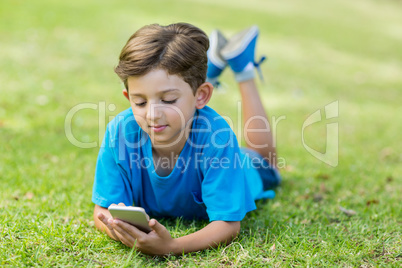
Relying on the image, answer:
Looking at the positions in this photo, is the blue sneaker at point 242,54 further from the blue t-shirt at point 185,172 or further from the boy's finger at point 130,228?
the boy's finger at point 130,228

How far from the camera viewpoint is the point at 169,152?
268 centimetres

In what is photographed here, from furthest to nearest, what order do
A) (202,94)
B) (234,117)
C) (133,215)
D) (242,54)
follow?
1. (234,117)
2. (242,54)
3. (202,94)
4. (133,215)

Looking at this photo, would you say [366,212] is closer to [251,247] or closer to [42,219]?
[251,247]

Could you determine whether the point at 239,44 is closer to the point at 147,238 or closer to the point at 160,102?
the point at 160,102

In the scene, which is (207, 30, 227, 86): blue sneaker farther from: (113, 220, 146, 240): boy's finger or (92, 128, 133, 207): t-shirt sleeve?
(113, 220, 146, 240): boy's finger

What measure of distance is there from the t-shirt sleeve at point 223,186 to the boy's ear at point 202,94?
0.90 ft

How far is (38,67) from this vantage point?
6461 millimetres

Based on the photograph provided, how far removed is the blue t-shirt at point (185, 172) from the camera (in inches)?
99.2

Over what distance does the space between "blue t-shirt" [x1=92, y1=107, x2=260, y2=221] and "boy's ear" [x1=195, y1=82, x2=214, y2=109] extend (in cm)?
7

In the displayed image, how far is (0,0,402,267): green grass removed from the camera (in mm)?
2408

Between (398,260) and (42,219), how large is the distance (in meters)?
2.03

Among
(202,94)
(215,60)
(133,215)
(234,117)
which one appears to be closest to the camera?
(133,215)

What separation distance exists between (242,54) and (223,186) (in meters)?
1.56

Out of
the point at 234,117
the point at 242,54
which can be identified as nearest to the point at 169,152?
the point at 242,54
